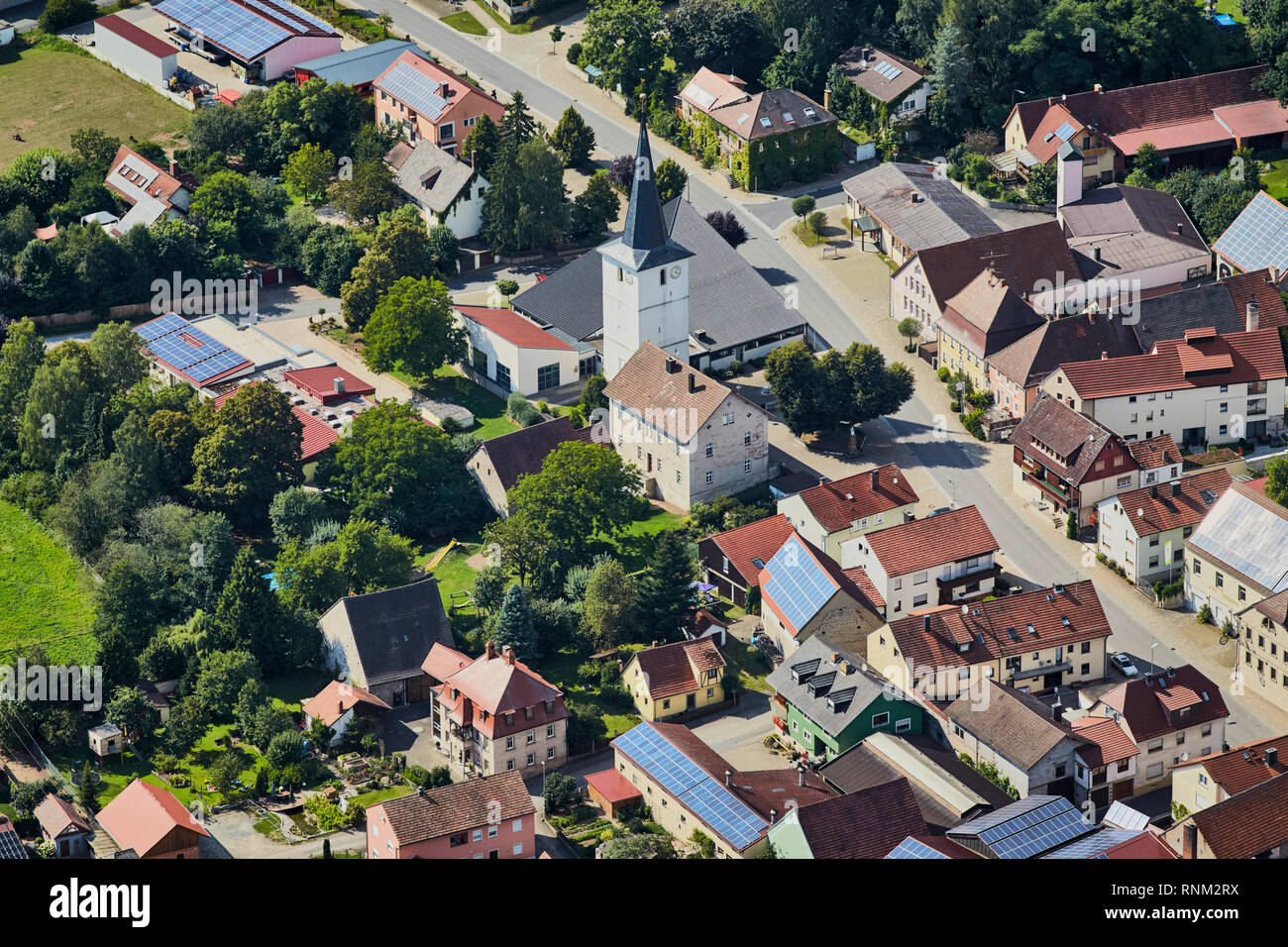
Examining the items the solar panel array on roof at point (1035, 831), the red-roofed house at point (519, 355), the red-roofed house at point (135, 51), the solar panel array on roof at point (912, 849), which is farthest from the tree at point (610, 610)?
the red-roofed house at point (135, 51)

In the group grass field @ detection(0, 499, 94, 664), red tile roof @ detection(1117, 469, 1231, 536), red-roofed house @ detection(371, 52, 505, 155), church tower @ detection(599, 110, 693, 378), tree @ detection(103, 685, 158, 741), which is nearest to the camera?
tree @ detection(103, 685, 158, 741)

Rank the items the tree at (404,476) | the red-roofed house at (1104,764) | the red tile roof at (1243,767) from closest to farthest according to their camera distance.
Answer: the red tile roof at (1243,767)
the red-roofed house at (1104,764)
the tree at (404,476)

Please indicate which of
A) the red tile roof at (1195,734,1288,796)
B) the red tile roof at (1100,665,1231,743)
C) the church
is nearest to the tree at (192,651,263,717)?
the church

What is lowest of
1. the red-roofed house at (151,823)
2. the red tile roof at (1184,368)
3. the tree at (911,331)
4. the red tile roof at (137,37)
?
the red-roofed house at (151,823)

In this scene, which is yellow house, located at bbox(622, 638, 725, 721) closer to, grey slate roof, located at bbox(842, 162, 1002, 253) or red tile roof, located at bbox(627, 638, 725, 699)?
red tile roof, located at bbox(627, 638, 725, 699)

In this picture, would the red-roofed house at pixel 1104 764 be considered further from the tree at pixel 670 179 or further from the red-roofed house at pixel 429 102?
the red-roofed house at pixel 429 102
